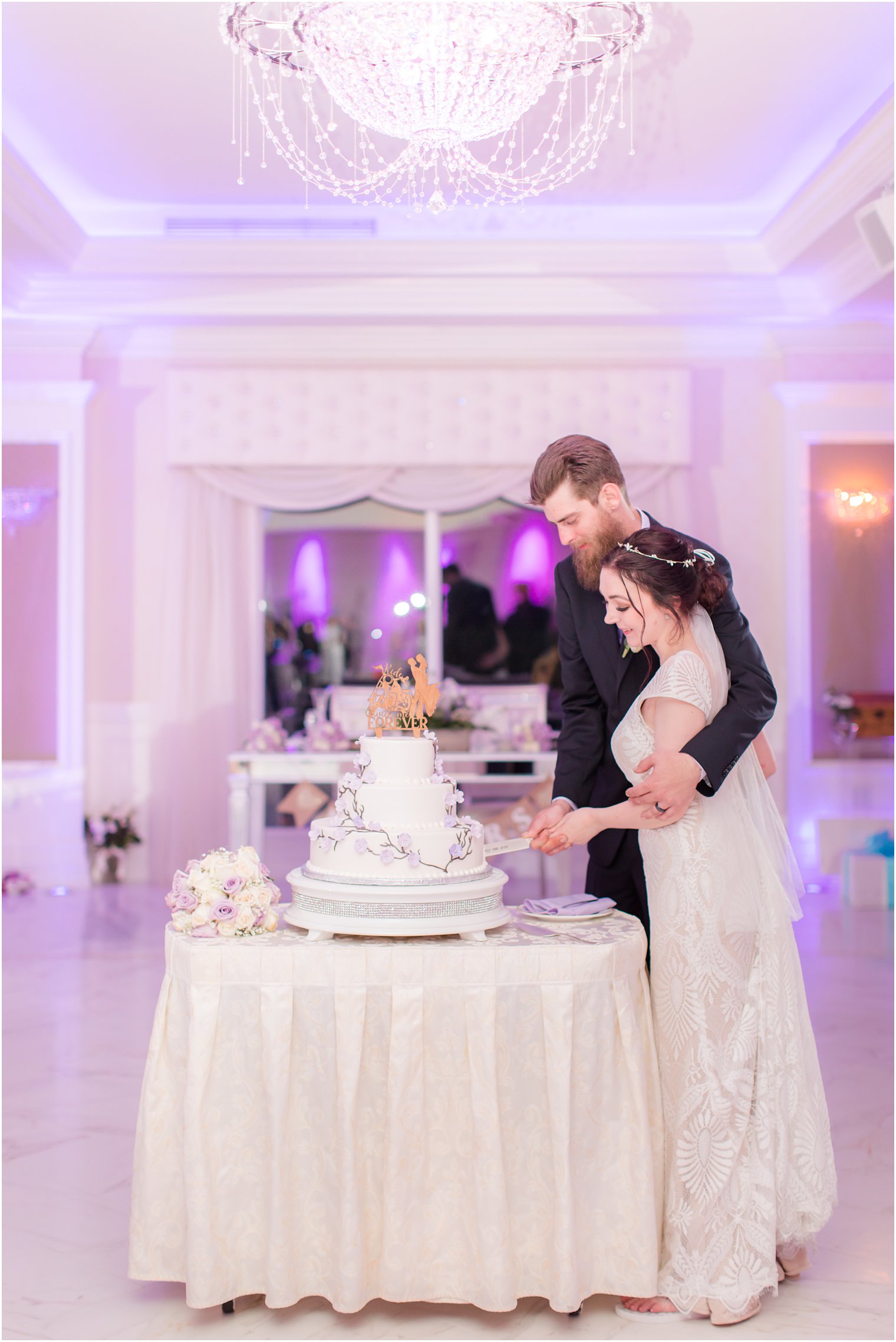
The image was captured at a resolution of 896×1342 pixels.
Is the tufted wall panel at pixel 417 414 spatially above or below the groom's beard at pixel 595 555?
above

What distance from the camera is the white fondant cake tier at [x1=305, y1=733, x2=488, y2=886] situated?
2.35 meters

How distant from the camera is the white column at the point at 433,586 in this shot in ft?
24.4

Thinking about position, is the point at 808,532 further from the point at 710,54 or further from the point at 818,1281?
the point at 818,1281

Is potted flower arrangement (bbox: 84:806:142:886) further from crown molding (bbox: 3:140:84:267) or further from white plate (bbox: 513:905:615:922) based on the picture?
white plate (bbox: 513:905:615:922)

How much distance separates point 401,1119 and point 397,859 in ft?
1.68

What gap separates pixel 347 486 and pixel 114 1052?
4089 millimetres

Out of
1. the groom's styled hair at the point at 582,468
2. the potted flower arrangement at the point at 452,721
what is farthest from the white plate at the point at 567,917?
the potted flower arrangement at the point at 452,721

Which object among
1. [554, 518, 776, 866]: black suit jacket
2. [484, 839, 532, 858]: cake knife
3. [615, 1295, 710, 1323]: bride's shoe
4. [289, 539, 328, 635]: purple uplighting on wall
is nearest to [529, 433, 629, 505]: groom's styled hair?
[554, 518, 776, 866]: black suit jacket

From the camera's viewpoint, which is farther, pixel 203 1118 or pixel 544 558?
pixel 544 558

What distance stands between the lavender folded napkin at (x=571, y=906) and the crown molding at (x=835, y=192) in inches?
149

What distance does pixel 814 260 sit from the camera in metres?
6.37

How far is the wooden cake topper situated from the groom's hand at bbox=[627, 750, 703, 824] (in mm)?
505

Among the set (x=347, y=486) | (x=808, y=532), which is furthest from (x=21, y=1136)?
(x=808, y=532)

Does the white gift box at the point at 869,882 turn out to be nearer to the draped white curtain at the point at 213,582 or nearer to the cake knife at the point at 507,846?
the draped white curtain at the point at 213,582
